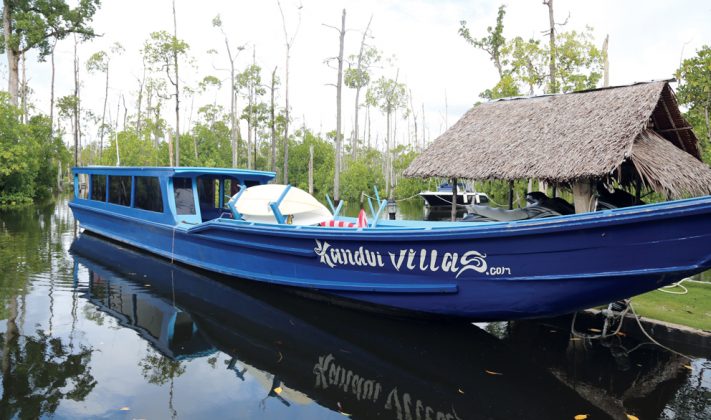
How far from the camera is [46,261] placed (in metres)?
9.36

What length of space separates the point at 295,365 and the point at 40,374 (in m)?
2.33

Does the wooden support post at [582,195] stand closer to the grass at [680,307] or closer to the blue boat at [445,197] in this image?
the grass at [680,307]

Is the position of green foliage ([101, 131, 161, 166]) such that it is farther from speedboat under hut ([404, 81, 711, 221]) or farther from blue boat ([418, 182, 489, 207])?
speedboat under hut ([404, 81, 711, 221])

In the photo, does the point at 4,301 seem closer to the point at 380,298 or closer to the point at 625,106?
the point at 380,298

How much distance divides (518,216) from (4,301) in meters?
7.49

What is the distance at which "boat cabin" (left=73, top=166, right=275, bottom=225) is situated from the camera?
872cm

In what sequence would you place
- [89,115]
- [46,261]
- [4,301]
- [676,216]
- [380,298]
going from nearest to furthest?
1. [676,216]
2. [380,298]
3. [4,301]
4. [46,261]
5. [89,115]

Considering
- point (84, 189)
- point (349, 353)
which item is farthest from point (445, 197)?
point (84, 189)

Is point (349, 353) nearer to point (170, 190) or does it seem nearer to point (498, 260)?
point (498, 260)

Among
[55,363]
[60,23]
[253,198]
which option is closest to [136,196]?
[253,198]

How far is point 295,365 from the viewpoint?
479cm

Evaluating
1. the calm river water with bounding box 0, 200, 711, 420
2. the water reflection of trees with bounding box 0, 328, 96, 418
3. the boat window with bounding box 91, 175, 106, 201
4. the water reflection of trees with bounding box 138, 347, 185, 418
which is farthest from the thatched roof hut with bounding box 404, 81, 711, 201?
the boat window with bounding box 91, 175, 106, 201

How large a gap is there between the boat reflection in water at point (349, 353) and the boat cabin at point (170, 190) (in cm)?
171

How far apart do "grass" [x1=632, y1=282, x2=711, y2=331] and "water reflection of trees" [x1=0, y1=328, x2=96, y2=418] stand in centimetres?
655
